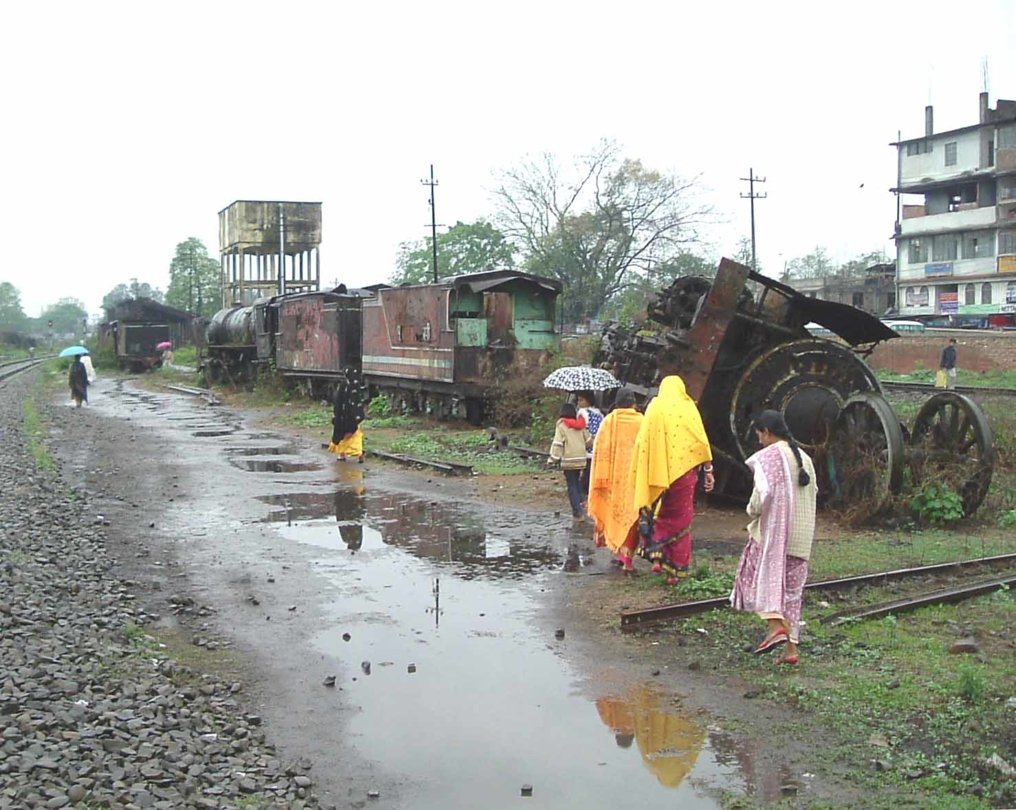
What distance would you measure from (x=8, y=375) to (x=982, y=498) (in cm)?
4781

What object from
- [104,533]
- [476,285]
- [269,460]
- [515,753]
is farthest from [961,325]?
[515,753]

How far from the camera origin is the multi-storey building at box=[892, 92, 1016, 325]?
172 ft

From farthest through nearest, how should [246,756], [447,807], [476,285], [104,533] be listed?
[476,285] < [104,533] < [246,756] < [447,807]

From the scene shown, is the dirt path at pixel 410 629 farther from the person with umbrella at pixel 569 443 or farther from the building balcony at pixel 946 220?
→ the building balcony at pixel 946 220

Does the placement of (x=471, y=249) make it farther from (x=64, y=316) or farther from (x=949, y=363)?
(x=64, y=316)

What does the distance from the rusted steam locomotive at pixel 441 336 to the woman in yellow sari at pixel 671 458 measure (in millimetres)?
12795

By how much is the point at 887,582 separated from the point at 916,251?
53.9m

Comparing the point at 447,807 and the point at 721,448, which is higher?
the point at 721,448

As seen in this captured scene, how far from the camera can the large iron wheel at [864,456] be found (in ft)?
35.9

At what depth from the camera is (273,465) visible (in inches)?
699

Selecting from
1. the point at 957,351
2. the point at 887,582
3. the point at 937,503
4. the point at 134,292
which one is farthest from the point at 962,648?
the point at 134,292

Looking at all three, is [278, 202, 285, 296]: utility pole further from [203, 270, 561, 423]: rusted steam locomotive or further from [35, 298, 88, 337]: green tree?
[35, 298, 88, 337]: green tree

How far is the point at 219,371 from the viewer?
39906mm

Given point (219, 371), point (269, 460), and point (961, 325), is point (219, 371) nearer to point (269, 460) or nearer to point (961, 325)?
point (269, 460)
